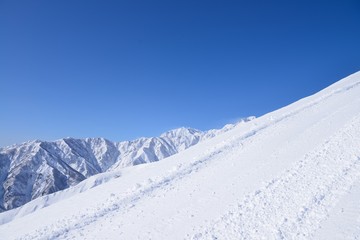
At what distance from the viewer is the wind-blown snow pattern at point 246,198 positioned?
39.4 ft

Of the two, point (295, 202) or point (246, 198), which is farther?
point (246, 198)

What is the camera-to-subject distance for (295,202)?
1342 centimetres

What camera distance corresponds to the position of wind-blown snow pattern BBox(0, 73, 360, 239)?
39.4ft

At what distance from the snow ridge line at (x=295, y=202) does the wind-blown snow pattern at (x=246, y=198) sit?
0.15ft

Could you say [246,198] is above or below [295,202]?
above

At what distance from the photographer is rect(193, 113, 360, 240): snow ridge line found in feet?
38.2

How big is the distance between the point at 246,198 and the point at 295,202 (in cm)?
280

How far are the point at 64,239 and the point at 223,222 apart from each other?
32.6 feet

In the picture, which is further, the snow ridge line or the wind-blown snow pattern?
the wind-blown snow pattern

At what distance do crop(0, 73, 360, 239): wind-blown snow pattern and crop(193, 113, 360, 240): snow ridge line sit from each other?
→ 0.04 meters

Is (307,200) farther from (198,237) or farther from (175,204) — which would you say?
(175,204)

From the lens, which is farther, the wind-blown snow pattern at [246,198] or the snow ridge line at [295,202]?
the wind-blown snow pattern at [246,198]

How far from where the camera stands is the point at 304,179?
15.7 m

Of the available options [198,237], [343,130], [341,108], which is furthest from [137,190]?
[341,108]
